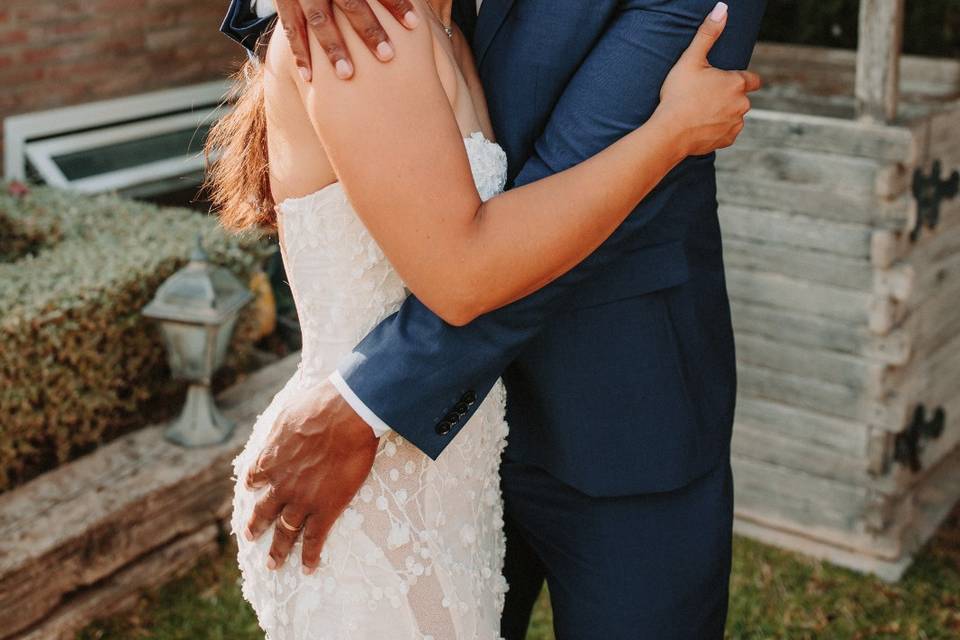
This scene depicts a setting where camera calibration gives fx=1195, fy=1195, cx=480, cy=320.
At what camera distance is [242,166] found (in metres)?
1.90

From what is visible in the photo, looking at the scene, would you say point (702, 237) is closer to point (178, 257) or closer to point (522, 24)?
point (522, 24)

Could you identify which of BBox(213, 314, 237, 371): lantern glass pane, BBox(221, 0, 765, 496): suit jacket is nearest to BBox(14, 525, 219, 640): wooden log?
BBox(213, 314, 237, 371): lantern glass pane

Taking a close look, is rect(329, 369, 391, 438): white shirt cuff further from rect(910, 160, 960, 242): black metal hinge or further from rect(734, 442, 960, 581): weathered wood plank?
rect(734, 442, 960, 581): weathered wood plank

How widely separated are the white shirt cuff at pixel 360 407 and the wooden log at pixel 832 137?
2502 millimetres

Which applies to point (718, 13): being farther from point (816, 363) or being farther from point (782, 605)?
point (782, 605)

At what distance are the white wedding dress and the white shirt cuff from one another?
0.07 m

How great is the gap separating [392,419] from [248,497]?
313 millimetres

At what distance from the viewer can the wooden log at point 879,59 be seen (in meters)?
3.66

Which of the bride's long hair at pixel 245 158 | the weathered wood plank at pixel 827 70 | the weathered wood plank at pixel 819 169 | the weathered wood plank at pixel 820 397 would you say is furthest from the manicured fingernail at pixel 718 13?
the weathered wood plank at pixel 827 70

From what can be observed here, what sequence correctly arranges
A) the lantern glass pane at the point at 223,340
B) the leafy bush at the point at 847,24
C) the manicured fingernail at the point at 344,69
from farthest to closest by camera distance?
the leafy bush at the point at 847,24 < the lantern glass pane at the point at 223,340 < the manicured fingernail at the point at 344,69

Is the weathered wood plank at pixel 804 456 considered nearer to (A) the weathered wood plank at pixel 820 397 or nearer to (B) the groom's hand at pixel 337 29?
(A) the weathered wood plank at pixel 820 397

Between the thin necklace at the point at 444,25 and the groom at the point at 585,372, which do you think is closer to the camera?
the groom at the point at 585,372

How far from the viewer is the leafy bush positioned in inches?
224

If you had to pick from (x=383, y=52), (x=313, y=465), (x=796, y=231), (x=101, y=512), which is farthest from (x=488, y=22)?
(x=101, y=512)
